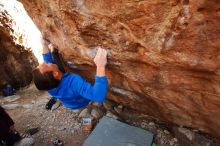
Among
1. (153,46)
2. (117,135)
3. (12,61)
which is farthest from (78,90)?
(12,61)

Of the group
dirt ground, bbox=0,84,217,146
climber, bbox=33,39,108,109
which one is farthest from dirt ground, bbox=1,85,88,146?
climber, bbox=33,39,108,109

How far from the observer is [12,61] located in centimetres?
609

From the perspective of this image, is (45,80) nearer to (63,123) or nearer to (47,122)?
(63,123)

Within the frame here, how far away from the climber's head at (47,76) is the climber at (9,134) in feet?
5.26

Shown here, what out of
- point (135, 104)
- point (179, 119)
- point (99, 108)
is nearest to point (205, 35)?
point (179, 119)

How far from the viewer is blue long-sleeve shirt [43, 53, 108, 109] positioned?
266 cm

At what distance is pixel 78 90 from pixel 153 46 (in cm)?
105

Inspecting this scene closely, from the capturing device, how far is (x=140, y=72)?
3004 mm

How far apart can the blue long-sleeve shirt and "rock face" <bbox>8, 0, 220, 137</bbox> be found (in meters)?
0.42

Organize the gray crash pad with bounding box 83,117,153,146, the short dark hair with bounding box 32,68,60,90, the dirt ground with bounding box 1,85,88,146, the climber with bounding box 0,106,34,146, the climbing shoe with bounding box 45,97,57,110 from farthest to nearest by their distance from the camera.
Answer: the climbing shoe with bounding box 45,97,57,110, the dirt ground with bounding box 1,85,88,146, the climber with bounding box 0,106,34,146, the gray crash pad with bounding box 83,117,153,146, the short dark hair with bounding box 32,68,60,90

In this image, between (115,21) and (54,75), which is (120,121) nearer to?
(54,75)

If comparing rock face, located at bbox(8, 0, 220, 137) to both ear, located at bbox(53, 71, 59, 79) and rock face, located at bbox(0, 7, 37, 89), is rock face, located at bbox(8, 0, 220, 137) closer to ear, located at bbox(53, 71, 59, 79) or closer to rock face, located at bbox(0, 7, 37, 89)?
ear, located at bbox(53, 71, 59, 79)

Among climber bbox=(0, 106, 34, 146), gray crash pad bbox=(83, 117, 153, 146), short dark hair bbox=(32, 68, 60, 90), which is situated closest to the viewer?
short dark hair bbox=(32, 68, 60, 90)

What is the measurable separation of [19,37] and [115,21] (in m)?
4.01
